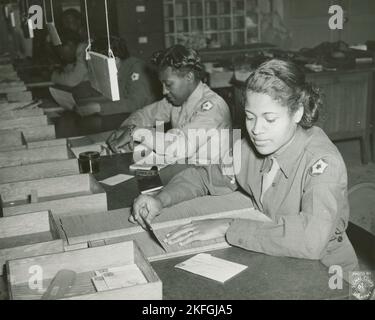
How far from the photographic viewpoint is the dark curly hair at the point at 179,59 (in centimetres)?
298

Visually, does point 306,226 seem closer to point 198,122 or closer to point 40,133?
point 198,122

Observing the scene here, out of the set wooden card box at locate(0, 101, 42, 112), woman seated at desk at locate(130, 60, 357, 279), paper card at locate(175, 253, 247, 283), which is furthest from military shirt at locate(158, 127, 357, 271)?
wooden card box at locate(0, 101, 42, 112)

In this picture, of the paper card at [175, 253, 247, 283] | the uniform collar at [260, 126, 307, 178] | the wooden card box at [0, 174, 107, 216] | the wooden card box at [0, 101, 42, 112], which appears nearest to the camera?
the paper card at [175, 253, 247, 283]

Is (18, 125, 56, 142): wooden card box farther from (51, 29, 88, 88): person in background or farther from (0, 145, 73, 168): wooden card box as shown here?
(51, 29, 88, 88): person in background

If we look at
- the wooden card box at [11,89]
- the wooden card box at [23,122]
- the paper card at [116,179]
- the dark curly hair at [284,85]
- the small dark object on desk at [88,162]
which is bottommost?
the paper card at [116,179]

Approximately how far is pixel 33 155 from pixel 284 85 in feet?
5.28

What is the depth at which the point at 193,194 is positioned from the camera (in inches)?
85.4

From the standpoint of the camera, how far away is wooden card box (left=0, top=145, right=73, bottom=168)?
2.81 meters

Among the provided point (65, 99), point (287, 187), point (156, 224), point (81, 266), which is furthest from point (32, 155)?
point (65, 99)

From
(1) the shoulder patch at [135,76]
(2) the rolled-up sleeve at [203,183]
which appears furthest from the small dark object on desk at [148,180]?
(1) the shoulder patch at [135,76]

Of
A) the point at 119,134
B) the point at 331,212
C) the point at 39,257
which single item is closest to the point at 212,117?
the point at 119,134

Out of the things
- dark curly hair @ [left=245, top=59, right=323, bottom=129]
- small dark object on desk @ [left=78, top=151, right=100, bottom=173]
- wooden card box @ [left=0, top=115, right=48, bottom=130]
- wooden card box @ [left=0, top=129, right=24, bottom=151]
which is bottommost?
small dark object on desk @ [left=78, top=151, right=100, bottom=173]

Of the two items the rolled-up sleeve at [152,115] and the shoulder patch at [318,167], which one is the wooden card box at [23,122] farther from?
the shoulder patch at [318,167]

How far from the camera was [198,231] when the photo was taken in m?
1.73
